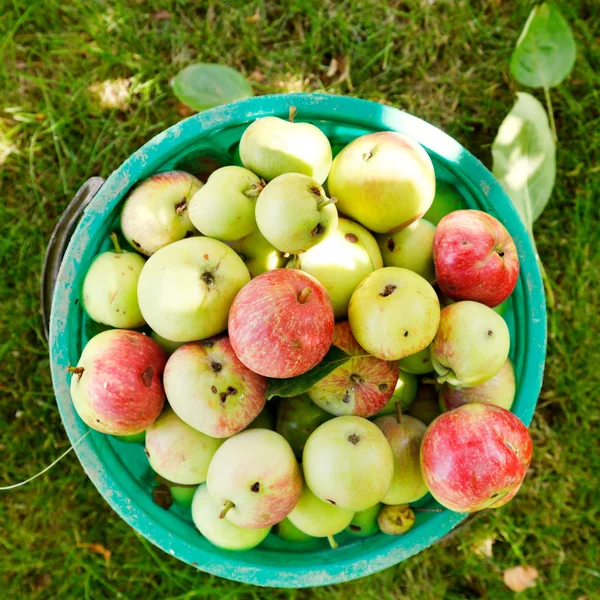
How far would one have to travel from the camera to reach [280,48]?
107 inches

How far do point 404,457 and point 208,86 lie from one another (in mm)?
1670

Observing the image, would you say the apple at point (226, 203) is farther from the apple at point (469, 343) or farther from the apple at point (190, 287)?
the apple at point (469, 343)

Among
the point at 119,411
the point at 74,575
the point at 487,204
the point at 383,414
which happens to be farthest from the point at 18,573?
the point at 487,204

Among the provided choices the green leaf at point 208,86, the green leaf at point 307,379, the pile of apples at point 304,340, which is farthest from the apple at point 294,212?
the green leaf at point 208,86

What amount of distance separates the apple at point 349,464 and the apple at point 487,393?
0.32m

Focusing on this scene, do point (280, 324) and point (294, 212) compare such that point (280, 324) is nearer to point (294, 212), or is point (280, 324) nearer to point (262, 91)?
point (294, 212)

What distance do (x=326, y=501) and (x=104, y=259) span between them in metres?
0.95

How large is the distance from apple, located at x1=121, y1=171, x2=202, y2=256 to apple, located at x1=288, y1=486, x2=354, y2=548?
2.76 feet

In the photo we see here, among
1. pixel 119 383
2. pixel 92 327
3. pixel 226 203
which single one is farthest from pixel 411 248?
pixel 92 327

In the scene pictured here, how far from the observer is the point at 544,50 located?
8.38 feet

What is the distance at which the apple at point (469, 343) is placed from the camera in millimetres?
1611

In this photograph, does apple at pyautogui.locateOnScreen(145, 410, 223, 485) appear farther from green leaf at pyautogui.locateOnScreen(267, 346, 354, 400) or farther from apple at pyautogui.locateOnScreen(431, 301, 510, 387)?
apple at pyautogui.locateOnScreen(431, 301, 510, 387)

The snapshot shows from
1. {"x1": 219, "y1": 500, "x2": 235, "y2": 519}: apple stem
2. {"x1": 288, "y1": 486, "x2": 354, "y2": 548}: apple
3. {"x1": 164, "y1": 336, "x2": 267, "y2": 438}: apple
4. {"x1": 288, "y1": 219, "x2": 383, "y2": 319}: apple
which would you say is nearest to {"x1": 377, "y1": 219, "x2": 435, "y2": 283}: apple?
{"x1": 288, "y1": 219, "x2": 383, "y2": 319}: apple

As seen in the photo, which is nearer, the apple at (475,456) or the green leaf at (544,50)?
the apple at (475,456)
